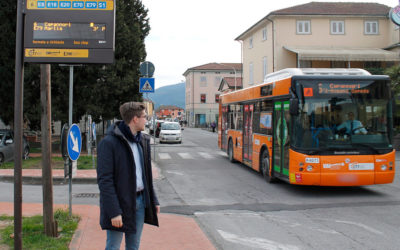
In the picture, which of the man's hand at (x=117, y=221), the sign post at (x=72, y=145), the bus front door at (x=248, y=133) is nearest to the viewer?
the man's hand at (x=117, y=221)

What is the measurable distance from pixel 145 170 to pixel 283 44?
34.0m

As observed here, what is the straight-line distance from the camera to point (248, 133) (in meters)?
13.3

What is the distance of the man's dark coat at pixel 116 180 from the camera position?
3.38m

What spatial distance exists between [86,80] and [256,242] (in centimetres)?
1473

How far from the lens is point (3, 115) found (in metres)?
18.2

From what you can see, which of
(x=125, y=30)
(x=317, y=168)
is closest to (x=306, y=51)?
(x=125, y=30)

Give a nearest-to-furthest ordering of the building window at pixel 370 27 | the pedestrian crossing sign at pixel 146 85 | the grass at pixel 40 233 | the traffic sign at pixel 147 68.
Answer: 1. the grass at pixel 40 233
2. the pedestrian crossing sign at pixel 146 85
3. the traffic sign at pixel 147 68
4. the building window at pixel 370 27

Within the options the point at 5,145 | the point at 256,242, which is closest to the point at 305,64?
the point at 5,145

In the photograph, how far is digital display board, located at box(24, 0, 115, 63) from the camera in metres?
5.33

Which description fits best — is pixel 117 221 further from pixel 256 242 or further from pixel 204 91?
pixel 204 91

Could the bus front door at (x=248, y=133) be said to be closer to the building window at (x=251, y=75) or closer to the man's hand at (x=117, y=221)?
the man's hand at (x=117, y=221)

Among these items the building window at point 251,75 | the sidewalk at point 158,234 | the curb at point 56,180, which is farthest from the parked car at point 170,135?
the sidewalk at point 158,234

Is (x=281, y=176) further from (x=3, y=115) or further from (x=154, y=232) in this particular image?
(x=3, y=115)

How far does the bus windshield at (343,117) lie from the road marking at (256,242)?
3658 millimetres
